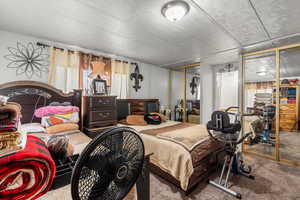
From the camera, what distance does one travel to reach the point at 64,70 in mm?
2721

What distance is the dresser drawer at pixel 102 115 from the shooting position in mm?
2598

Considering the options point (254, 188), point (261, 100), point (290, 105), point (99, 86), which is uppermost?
point (99, 86)

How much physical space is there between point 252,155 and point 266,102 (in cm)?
123

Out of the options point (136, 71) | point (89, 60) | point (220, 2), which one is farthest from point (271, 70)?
point (89, 60)

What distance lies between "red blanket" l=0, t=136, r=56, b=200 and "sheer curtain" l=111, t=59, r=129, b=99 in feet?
10.1

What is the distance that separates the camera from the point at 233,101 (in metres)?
3.49

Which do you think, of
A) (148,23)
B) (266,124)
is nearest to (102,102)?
(148,23)

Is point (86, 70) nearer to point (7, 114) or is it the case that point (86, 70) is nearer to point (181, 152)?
point (181, 152)

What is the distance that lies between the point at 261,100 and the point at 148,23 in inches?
118

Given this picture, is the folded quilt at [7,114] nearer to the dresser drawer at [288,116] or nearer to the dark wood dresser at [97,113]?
the dark wood dresser at [97,113]

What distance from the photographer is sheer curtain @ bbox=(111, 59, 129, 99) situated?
3.43 metres

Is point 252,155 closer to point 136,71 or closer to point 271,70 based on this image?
point 271,70

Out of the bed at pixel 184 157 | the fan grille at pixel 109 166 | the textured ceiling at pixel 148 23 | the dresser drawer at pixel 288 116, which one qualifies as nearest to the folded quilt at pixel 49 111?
the textured ceiling at pixel 148 23

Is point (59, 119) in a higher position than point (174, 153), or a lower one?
higher
